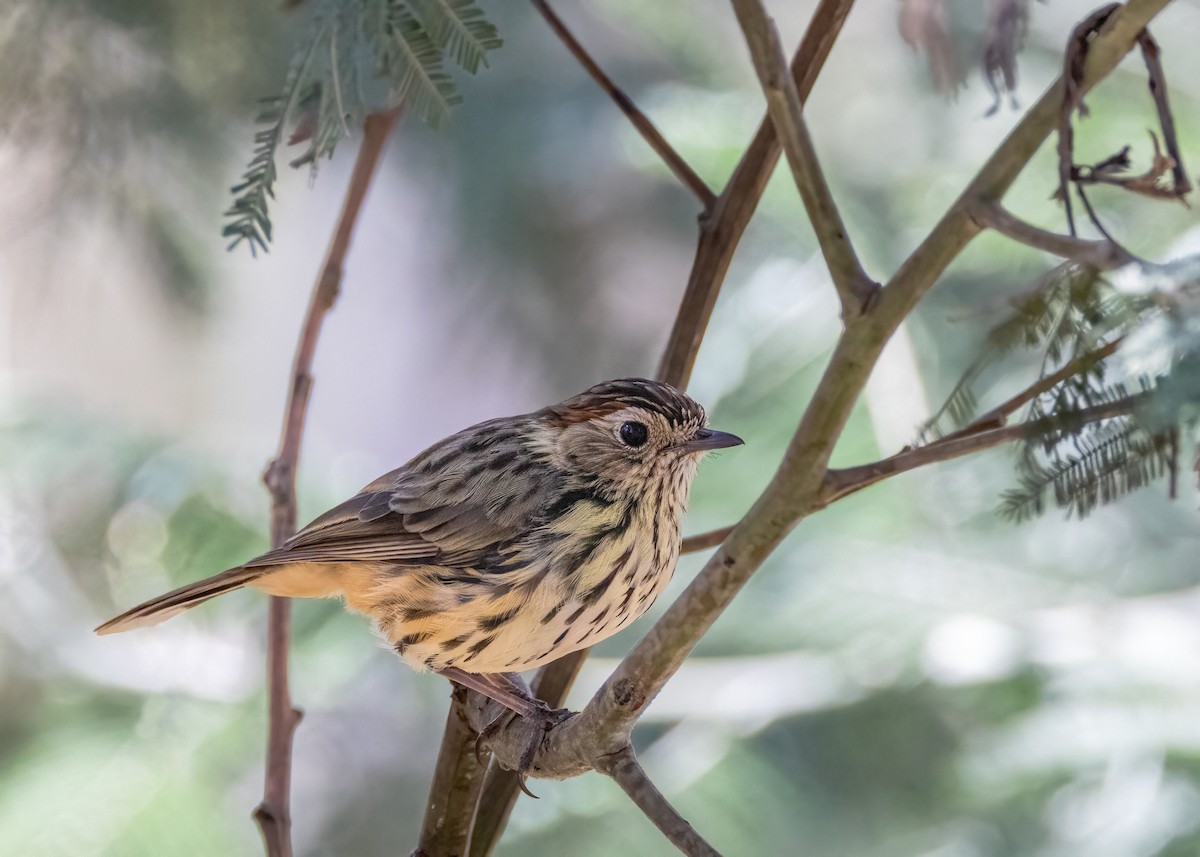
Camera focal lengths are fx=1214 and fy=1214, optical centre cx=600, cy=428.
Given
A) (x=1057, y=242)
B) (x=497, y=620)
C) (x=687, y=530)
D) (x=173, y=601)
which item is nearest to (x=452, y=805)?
(x=497, y=620)

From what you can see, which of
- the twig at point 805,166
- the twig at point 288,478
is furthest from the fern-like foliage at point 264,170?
the twig at point 805,166

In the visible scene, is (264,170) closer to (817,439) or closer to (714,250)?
(714,250)

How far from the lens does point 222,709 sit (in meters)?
2.84

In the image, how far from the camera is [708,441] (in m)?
1.73

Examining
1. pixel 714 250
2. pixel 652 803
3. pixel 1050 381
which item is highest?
pixel 714 250

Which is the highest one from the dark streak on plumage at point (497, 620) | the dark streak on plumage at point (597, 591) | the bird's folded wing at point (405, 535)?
the bird's folded wing at point (405, 535)

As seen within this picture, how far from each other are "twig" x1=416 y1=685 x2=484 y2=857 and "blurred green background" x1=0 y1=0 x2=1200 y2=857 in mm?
1106

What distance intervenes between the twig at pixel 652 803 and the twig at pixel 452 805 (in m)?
0.27

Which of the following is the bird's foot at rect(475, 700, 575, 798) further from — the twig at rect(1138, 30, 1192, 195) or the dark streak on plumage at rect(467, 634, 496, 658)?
the twig at rect(1138, 30, 1192, 195)

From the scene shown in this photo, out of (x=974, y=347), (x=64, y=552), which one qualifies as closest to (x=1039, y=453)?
(x=974, y=347)

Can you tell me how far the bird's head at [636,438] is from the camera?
1.72 metres

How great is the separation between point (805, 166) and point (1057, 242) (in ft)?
0.81

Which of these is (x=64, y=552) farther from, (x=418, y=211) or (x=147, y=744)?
(x=418, y=211)

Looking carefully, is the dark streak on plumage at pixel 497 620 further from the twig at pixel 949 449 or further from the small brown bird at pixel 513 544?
the twig at pixel 949 449
